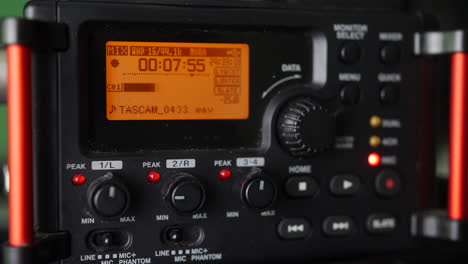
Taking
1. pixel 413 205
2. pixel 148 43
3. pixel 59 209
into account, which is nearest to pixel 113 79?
pixel 148 43

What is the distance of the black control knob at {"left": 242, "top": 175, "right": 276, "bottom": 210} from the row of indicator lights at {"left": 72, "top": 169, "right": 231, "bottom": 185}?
0.03 m

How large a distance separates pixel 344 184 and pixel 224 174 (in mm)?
161

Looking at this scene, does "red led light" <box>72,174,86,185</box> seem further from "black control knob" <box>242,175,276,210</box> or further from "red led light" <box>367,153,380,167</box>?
"red led light" <box>367,153,380,167</box>

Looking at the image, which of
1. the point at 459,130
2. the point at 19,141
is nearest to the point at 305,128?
the point at 459,130

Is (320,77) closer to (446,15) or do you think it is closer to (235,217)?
(235,217)

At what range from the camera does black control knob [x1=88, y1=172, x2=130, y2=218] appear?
66 cm

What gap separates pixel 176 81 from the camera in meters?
0.71

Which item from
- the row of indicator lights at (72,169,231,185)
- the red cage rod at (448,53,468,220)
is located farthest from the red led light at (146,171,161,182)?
the red cage rod at (448,53,468,220)

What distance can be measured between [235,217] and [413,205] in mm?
252

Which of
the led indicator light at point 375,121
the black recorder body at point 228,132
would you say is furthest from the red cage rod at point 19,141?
the led indicator light at point 375,121

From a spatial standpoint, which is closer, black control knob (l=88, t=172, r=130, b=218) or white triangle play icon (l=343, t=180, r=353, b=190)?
black control knob (l=88, t=172, r=130, b=218)

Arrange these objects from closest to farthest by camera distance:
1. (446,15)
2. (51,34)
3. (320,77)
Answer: (51,34), (320,77), (446,15)

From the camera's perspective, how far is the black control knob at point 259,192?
0.70 meters

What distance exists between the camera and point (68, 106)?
662mm
